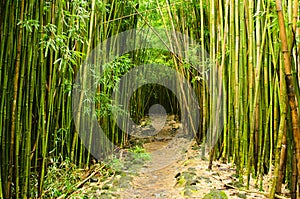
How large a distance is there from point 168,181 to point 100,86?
1333 millimetres

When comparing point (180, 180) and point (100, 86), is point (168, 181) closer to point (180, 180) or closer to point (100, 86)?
point (180, 180)

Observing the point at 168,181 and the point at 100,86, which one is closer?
the point at 168,181

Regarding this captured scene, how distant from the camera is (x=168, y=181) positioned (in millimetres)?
3268

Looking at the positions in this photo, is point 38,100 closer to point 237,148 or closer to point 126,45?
point 237,148

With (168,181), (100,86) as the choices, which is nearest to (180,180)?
(168,181)

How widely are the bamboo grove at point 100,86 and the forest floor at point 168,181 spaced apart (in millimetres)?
155

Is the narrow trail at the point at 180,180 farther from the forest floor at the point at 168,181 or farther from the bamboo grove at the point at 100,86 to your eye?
the bamboo grove at the point at 100,86

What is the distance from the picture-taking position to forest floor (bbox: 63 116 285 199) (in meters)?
2.53

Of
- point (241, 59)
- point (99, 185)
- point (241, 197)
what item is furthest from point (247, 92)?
point (99, 185)

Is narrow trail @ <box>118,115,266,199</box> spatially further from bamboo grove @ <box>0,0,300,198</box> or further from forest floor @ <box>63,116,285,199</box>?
bamboo grove @ <box>0,0,300,198</box>

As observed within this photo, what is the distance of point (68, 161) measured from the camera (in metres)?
2.73

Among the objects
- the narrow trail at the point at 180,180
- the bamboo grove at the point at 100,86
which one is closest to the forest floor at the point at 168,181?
the narrow trail at the point at 180,180

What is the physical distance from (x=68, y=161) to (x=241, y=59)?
5.74 ft

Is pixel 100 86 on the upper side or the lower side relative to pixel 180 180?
upper
